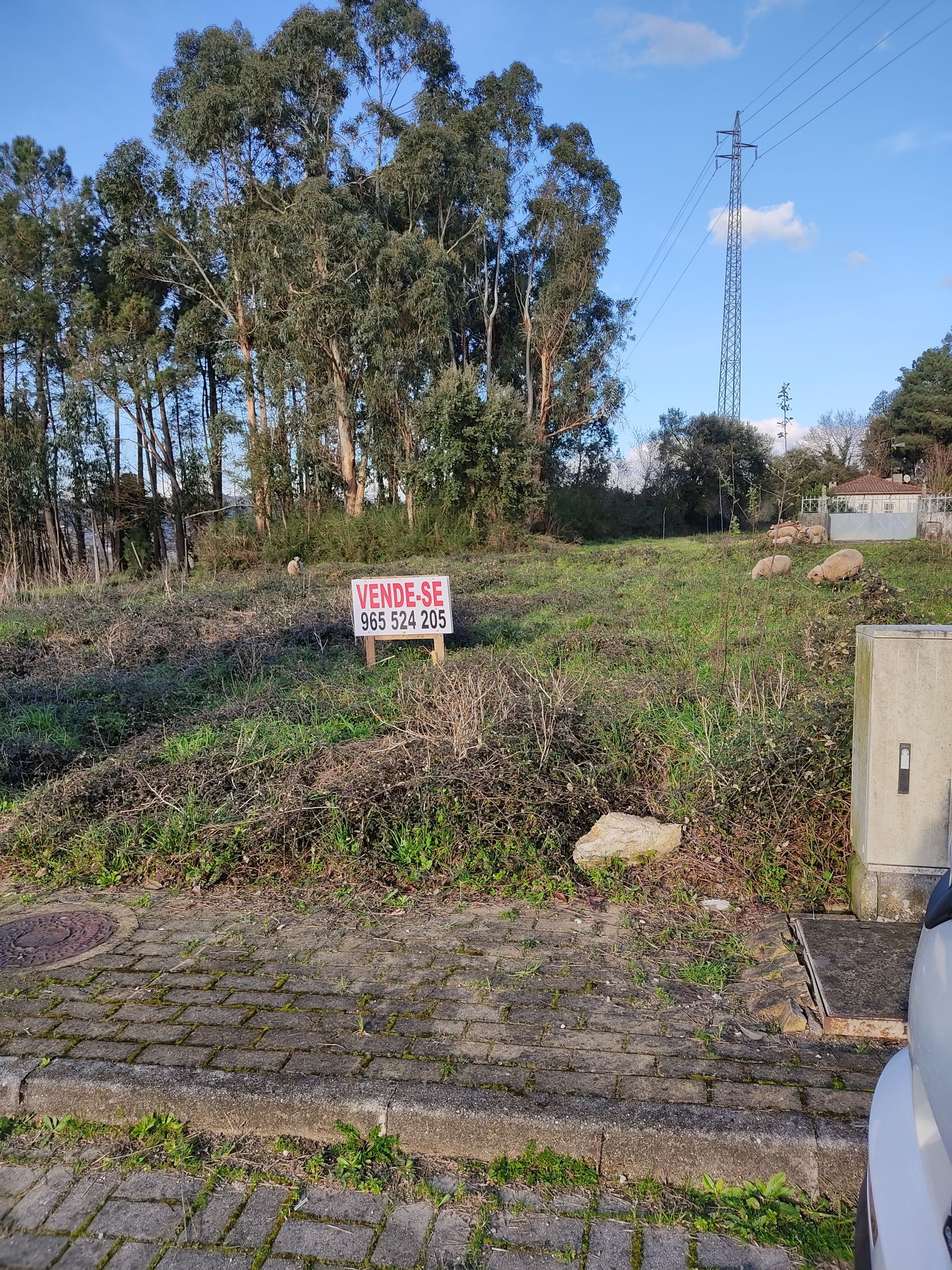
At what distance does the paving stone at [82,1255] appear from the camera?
2.34 meters

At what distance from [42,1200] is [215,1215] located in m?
0.54

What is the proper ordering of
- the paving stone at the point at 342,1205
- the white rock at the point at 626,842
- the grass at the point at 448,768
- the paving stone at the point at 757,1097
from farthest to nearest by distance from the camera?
the white rock at the point at 626,842 → the grass at the point at 448,768 → the paving stone at the point at 757,1097 → the paving stone at the point at 342,1205

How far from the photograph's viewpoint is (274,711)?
692cm

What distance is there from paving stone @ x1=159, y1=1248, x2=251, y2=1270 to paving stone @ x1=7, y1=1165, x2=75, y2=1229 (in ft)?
1.44

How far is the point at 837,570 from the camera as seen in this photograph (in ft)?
45.6

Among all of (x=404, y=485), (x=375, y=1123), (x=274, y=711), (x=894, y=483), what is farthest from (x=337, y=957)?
(x=894, y=483)

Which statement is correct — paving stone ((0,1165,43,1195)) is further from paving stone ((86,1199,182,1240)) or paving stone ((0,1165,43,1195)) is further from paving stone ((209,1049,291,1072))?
paving stone ((209,1049,291,1072))

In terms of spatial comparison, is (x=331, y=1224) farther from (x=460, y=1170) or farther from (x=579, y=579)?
(x=579, y=579)

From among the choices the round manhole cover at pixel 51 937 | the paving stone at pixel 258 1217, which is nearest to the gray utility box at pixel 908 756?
the paving stone at pixel 258 1217

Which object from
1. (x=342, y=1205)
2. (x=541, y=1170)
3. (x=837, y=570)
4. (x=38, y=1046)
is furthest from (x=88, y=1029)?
(x=837, y=570)

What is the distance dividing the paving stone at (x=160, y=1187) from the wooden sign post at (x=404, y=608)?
5703 mm

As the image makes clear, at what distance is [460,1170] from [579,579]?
605 inches

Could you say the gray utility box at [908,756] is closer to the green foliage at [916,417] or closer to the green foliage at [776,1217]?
the green foliage at [776,1217]

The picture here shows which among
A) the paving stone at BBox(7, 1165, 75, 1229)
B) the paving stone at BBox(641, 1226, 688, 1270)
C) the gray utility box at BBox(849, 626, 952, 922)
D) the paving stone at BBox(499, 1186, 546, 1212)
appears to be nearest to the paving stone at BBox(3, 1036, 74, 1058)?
the paving stone at BBox(7, 1165, 75, 1229)
